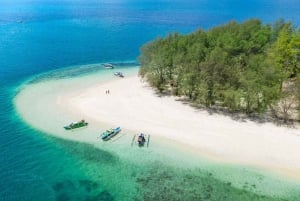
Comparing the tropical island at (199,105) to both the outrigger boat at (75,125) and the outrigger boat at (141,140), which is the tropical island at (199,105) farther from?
the outrigger boat at (75,125)

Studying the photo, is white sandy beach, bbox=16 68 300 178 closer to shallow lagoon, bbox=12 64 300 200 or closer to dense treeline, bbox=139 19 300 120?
shallow lagoon, bbox=12 64 300 200

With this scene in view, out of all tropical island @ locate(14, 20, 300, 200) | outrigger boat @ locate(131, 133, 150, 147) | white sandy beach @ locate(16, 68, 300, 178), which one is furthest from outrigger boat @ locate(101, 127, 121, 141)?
outrigger boat @ locate(131, 133, 150, 147)

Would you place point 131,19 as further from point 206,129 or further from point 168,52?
point 206,129

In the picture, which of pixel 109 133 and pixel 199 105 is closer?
pixel 109 133

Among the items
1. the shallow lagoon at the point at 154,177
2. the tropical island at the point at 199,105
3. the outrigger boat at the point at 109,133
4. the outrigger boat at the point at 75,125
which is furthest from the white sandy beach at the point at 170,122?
the shallow lagoon at the point at 154,177

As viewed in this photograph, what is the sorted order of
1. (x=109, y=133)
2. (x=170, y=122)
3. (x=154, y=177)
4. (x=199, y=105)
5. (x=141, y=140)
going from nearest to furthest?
(x=154, y=177) → (x=141, y=140) → (x=109, y=133) → (x=170, y=122) → (x=199, y=105)

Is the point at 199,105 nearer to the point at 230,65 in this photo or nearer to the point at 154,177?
the point at 230,65

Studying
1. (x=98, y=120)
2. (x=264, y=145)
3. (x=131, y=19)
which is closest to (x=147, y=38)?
(x=131, y=19)

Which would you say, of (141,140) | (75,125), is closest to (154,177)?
(141,140)
